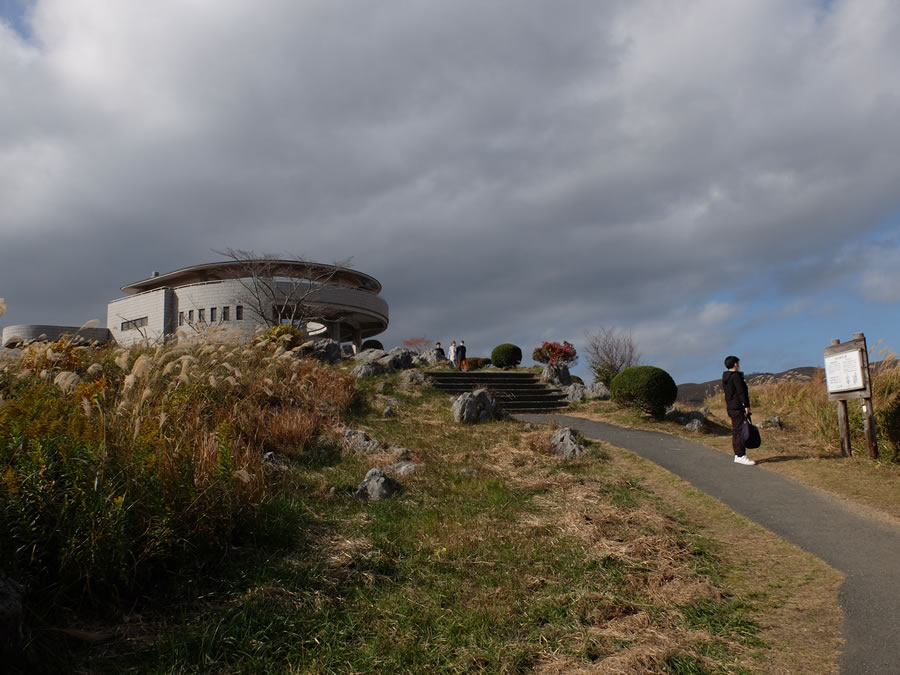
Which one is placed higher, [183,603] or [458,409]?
[458,409]

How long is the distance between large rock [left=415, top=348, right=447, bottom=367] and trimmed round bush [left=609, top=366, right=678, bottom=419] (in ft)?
33.8

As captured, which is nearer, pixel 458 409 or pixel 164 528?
pixel 164 528

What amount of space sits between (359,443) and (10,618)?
646 cm

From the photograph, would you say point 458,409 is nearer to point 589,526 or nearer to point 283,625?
point 589,526

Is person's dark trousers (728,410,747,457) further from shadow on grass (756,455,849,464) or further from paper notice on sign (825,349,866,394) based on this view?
paper notice on sign (825,349,866,394)

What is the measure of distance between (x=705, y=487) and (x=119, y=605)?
7.08 m

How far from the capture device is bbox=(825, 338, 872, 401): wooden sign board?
948 cm

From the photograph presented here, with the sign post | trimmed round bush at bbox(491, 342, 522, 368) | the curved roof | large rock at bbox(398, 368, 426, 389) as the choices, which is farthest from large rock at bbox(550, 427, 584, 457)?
the curved roof

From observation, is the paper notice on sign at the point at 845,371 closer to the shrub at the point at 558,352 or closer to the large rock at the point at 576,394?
the large rock at the point at 576,394

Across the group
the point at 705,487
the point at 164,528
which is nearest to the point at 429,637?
the point at 164,528

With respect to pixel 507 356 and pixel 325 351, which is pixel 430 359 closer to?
pixel 507 356

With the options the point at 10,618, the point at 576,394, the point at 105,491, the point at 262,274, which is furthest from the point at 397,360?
the point at 262,274

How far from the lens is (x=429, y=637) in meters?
3.74

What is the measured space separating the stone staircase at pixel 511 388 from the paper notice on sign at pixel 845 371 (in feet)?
27.0
